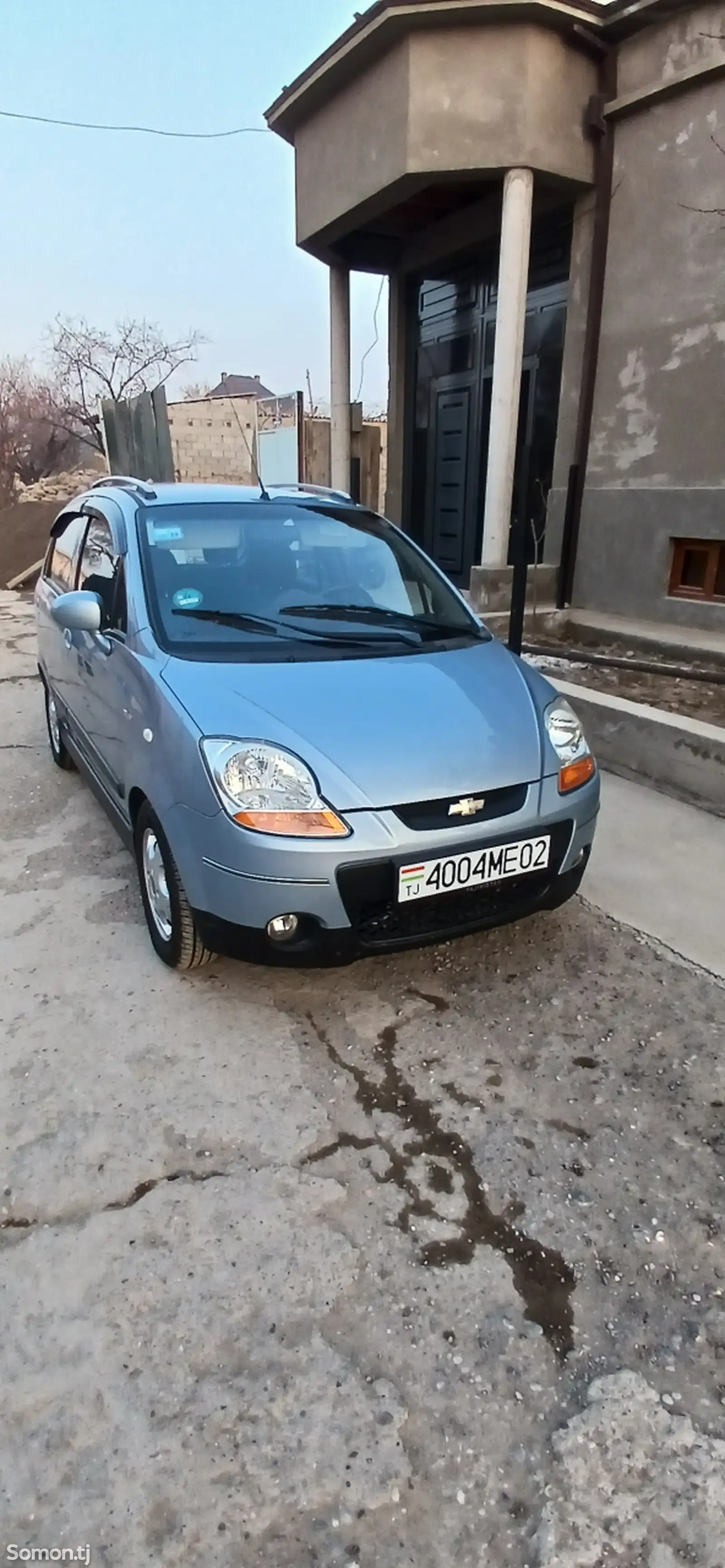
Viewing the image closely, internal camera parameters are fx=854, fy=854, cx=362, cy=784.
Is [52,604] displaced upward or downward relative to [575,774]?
upward

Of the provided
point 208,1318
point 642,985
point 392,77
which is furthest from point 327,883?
point 392,77

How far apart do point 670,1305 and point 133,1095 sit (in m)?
1.38

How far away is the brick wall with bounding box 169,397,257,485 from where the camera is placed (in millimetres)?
16969

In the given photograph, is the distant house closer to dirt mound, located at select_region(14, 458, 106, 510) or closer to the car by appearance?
dirt mound, located at select_region(14, 458, 106, 510)

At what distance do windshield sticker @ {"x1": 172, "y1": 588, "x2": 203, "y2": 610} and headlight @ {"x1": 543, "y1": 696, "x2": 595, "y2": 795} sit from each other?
1.30 m

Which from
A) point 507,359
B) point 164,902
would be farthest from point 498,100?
point 164,902

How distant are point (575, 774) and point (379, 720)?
2.27ft

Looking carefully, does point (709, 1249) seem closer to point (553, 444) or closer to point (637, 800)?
point (637, 800)

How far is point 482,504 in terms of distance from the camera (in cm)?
959

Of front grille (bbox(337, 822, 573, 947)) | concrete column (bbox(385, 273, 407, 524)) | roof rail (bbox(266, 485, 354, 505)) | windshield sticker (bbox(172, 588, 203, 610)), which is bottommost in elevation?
front grille (bbox(337, 822, 573, 947))

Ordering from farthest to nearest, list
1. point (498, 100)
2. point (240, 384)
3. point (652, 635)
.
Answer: point (240, 384), point (498, 100), point (652, 635)

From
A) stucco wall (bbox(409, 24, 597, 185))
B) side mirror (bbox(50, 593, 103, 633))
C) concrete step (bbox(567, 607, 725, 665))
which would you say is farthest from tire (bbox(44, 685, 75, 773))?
stucco wall (bbox(409, 24, 597, 185))

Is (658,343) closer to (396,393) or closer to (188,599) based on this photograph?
(396,393)

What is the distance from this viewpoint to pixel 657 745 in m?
4.40
